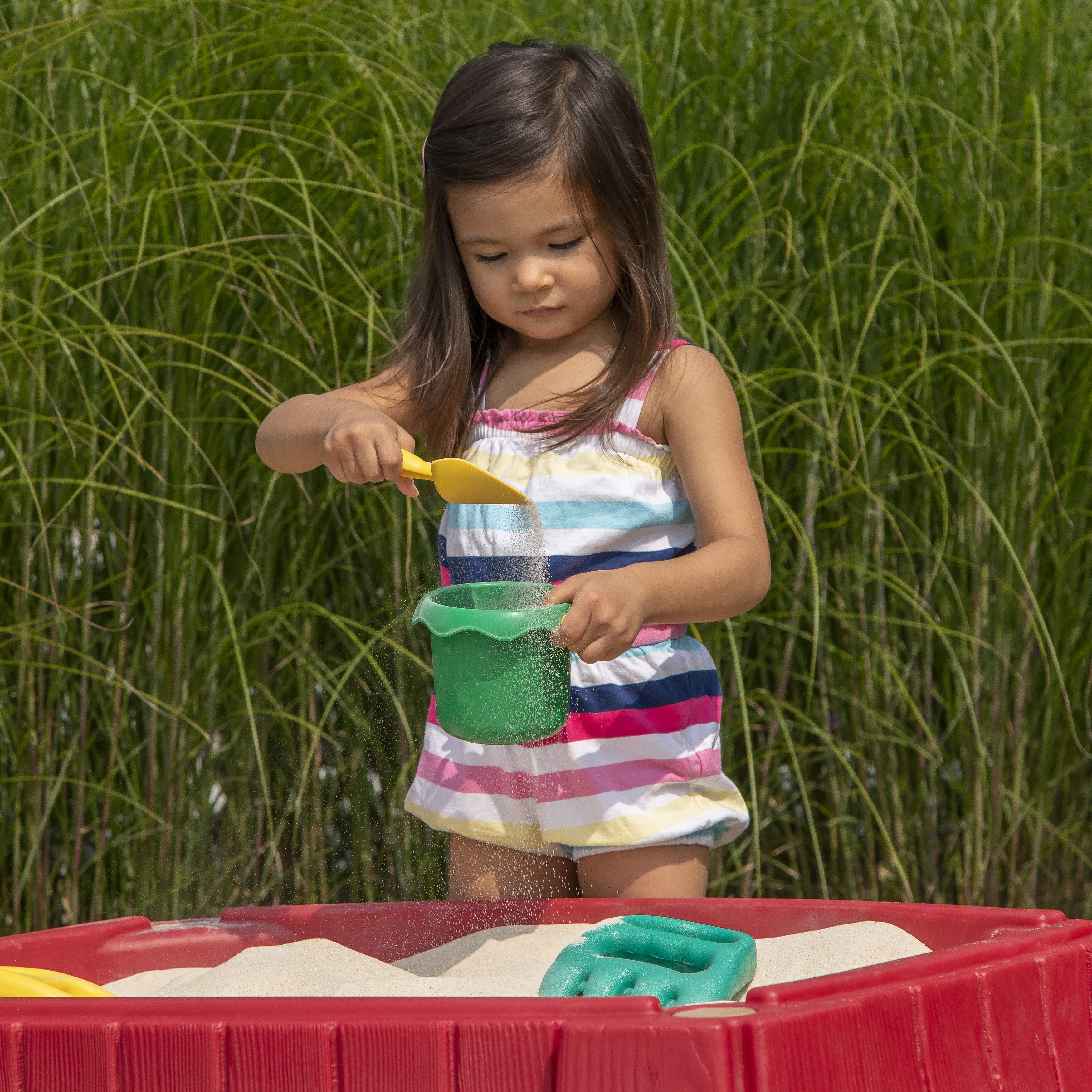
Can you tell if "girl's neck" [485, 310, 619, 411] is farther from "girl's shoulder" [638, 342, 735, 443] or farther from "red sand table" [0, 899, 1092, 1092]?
"red sand table" [0, 899, 1092, 1092]

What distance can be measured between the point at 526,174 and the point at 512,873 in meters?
0.74

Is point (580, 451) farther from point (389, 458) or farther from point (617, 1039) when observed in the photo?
point (617, 1039)

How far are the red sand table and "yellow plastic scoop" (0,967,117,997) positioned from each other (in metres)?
0.21

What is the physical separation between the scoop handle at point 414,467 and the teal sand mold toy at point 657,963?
17.5 inches

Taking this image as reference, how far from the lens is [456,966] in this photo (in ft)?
3.99

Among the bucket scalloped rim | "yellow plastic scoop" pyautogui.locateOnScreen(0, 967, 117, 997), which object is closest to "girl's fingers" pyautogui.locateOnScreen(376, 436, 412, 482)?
the bucket scalloped rim

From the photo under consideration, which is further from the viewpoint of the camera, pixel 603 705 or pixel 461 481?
pixel 603 705

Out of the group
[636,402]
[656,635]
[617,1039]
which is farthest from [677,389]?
[617,1039]

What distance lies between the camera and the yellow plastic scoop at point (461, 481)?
115 cm

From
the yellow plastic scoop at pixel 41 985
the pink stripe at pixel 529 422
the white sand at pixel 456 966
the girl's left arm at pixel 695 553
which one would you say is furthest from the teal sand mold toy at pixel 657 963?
the pink stripe at pixel 529 422

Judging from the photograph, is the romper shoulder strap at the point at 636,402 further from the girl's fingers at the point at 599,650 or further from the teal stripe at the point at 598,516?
the girl's fingers at the point at 599,650

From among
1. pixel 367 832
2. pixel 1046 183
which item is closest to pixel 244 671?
pixel 367 832

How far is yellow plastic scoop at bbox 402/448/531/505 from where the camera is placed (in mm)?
1151

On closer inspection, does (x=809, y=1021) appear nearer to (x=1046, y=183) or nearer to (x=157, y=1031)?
(x=157, y=1031)
